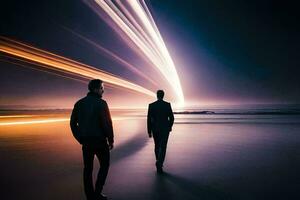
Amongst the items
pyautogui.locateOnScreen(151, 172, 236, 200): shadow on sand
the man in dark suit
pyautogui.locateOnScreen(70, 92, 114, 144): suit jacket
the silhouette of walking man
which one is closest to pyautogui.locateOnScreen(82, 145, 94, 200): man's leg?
the silhouette of walking man

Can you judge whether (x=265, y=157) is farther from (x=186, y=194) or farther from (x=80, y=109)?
(x=80, y=109)

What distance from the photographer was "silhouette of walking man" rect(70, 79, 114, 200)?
396 cm

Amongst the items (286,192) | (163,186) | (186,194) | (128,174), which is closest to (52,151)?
(128,174)

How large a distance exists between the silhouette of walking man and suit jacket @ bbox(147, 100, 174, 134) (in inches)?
82.2

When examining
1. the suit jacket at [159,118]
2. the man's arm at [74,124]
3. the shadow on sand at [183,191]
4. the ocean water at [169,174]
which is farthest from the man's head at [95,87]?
the suit jacket at [159,118]

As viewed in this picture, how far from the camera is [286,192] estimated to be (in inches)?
176

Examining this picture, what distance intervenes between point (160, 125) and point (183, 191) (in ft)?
5.69

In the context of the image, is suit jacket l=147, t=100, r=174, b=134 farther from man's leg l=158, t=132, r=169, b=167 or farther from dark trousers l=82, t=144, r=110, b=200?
dark trousers l=82, t=144, r=110, b=200

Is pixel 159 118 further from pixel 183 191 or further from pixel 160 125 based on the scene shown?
pixel 183 191

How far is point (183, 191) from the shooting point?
4555mm

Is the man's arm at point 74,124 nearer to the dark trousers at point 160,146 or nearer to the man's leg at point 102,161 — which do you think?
the man's leg at point 102,161

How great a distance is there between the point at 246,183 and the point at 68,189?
279cm

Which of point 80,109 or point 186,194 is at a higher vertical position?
point 80,109

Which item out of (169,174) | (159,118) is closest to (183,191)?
(169,174)
